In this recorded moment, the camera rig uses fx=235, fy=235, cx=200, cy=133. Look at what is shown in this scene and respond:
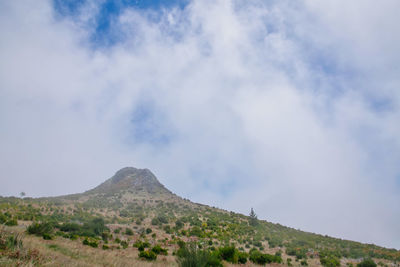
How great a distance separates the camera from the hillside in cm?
1096

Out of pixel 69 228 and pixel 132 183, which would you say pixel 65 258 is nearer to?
pixel 69 228

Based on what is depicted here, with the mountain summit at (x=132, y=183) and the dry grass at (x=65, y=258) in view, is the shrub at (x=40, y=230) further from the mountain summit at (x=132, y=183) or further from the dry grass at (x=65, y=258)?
the mountain summit at (x=132, y=183)

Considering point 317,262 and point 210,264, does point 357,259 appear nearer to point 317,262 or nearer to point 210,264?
point 317,262

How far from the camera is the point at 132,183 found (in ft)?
244

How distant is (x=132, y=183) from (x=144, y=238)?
48296 millimetres

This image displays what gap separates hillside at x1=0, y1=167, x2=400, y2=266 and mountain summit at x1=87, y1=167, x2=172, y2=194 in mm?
841

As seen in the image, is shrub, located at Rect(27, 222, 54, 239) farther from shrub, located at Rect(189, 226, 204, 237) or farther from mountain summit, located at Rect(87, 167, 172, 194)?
mountain summit, located at Rect(87, 167, 172, 194)

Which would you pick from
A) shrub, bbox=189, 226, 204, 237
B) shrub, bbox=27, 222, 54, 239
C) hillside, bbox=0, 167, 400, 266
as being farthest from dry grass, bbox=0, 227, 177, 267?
shrub, bbox=189, 226, 204, 237

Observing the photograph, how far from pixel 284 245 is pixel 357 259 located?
28.2 ft

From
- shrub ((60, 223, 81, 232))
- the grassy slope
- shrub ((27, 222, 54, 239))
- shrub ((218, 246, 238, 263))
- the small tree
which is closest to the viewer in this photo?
shrub ((27, 222, 54, 239))

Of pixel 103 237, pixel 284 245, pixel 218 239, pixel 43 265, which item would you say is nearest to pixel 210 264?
pixel 43 265

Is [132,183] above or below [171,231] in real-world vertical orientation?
above

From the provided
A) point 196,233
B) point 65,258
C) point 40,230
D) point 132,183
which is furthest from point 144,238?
point 132,183

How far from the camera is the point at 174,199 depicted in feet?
212
